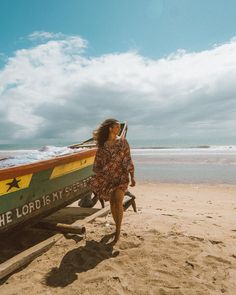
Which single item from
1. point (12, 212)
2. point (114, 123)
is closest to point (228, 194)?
point (114, 123)

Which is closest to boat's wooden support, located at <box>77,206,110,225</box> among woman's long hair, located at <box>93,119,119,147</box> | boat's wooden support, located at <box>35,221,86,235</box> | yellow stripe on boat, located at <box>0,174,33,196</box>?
boat's wooden support, located at <box>35,221,86,235</box>

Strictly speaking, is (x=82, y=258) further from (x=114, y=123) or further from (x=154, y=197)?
(x=154, y=197)

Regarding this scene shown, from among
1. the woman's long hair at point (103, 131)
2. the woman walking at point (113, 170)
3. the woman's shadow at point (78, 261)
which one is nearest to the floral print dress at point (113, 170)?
the woman walking at point (113, 170)

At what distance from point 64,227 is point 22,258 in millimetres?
1008

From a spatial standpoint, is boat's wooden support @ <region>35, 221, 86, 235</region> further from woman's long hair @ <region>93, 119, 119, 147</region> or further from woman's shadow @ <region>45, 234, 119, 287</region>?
woman's long hair @ <region>93, 119, 119, 147</region>

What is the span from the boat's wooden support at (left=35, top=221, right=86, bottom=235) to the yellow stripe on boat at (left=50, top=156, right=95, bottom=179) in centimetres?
73

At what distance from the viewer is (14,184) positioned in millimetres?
3910

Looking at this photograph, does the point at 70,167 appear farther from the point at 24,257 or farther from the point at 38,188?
the point at 24,257

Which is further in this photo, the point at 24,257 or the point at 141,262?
the point at 24,257

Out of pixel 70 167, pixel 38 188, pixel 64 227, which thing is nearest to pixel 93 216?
pixel 64 227

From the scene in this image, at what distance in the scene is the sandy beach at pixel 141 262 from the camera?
10.3 ft

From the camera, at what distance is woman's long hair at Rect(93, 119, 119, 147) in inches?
165

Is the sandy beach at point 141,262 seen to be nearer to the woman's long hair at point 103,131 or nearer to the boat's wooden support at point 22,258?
the boat's wooden support at point 22,258

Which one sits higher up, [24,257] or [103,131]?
[103,131]
